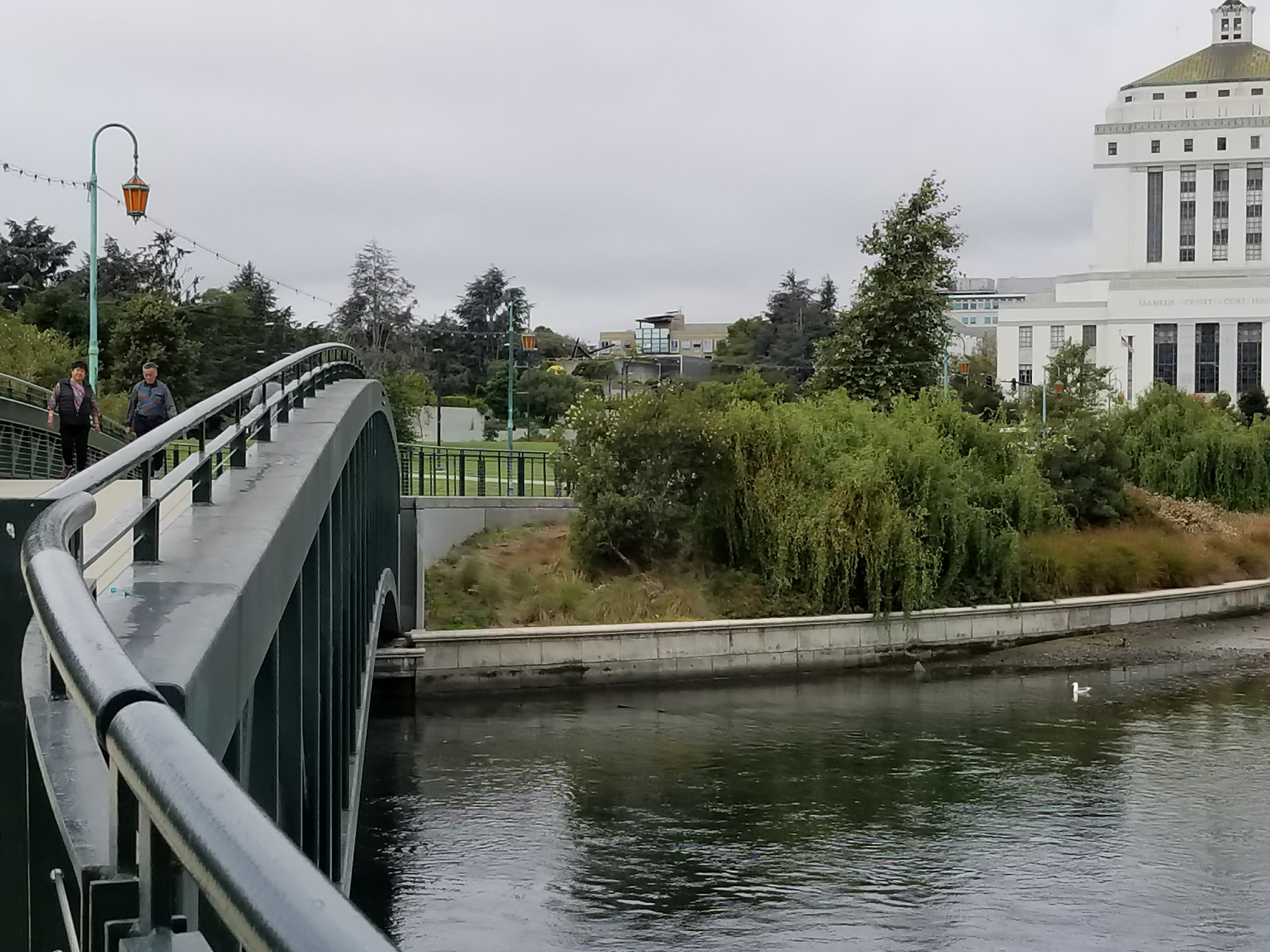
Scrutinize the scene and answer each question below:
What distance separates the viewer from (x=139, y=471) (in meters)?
4.42

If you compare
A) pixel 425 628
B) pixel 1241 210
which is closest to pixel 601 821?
pixel 425 628

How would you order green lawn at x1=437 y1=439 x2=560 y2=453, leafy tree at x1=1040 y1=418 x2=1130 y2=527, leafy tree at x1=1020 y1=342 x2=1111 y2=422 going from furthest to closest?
green lawn at x1=437 y1=439 x2=560 y2=453, leafy tree at x1=1020 y1=342 x2=1111 y2=422, leafy tree at x1=1040 y1=418 x2=1130 y2=527

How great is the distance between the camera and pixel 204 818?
4.22ft

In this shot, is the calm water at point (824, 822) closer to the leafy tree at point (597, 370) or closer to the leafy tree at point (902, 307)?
the leafy tree at point (902, 307)

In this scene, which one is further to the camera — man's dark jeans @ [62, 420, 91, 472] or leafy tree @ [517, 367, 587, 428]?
leafy tree @ [517, 367, 587, 428]

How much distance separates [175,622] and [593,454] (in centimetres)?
2711

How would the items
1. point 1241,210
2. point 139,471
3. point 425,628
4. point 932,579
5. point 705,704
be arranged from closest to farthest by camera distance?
1. point 139,471
2. point 705,704
3. point 425,628
4. point 932,579
5. point 1241,210

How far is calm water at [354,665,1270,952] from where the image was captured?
49.0 feet

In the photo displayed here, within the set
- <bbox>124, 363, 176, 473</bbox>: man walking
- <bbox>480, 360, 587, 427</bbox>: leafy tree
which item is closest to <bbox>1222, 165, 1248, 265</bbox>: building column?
<bbox>480, 360, 587, 427</bbox>: leafy tree

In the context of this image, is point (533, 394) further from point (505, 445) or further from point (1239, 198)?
point (1239, 198)

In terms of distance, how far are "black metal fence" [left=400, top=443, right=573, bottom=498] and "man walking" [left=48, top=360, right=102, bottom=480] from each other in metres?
11.6

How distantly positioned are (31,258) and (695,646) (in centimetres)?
5110

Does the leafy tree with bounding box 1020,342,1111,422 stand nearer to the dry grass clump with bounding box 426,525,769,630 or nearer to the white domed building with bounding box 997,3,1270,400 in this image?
the dry grass clump with bounding box 426,525,769,630

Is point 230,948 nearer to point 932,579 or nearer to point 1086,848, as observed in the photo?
point 1086,848
